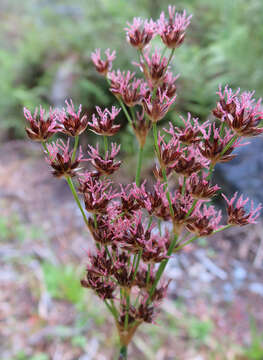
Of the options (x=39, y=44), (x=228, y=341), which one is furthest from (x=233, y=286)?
(x=39, y=44)

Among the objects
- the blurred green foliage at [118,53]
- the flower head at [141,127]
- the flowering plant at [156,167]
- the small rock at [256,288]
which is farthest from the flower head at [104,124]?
the blurred green foliage at [118,53]

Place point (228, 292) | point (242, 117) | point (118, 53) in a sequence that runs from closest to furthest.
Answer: point (242, 117) < point (228, 292) < point (118, 53)

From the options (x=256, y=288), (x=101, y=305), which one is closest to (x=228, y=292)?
(x=256, y=288)

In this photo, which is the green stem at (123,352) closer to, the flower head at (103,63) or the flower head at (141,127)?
the flower head at (141,127)

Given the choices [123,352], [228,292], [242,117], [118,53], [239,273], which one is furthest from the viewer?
[118,53]

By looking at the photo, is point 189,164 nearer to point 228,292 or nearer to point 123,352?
point 123,352

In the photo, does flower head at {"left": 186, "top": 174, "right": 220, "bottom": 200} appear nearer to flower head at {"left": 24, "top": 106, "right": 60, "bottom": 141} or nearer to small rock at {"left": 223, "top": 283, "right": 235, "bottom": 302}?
flower head at {"left": 24, "top": 106, "right": 60, "bottom": 141}
